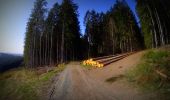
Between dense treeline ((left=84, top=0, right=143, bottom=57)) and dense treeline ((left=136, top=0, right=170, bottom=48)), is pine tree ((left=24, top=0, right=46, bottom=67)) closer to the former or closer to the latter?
dense treeline ((left=84, top=0, right=143, bottom=57))

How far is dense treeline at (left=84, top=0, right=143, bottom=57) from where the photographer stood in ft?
159

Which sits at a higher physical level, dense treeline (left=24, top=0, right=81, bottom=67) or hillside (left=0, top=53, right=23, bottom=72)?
dense treeline (left=24, top=0, right=81, bottom=67)

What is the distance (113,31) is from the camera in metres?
51.2

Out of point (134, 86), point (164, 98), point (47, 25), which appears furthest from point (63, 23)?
point (164, 98)

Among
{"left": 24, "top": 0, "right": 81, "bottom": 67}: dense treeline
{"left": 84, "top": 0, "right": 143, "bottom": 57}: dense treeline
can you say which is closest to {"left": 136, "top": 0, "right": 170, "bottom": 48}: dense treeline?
{"left": 84, "top": 0, "right": 143, "bottom": 57}: dense treeline

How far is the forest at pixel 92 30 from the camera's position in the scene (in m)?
38.3

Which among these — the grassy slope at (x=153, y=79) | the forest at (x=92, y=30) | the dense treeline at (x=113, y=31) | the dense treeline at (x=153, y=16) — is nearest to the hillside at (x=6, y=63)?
the forest at (x=92, y=30)

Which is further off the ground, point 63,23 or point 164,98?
point 63,23

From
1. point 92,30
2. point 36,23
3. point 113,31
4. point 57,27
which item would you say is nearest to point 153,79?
point 36,23

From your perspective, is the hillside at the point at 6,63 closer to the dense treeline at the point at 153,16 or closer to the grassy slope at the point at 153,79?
the grassy slope at the point at 153,79

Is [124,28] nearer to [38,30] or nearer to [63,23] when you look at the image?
[63,23]

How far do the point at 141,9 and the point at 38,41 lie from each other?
29.7 meters

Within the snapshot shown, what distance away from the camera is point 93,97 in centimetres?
1049

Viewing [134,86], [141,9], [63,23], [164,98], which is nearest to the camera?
[164,98]
